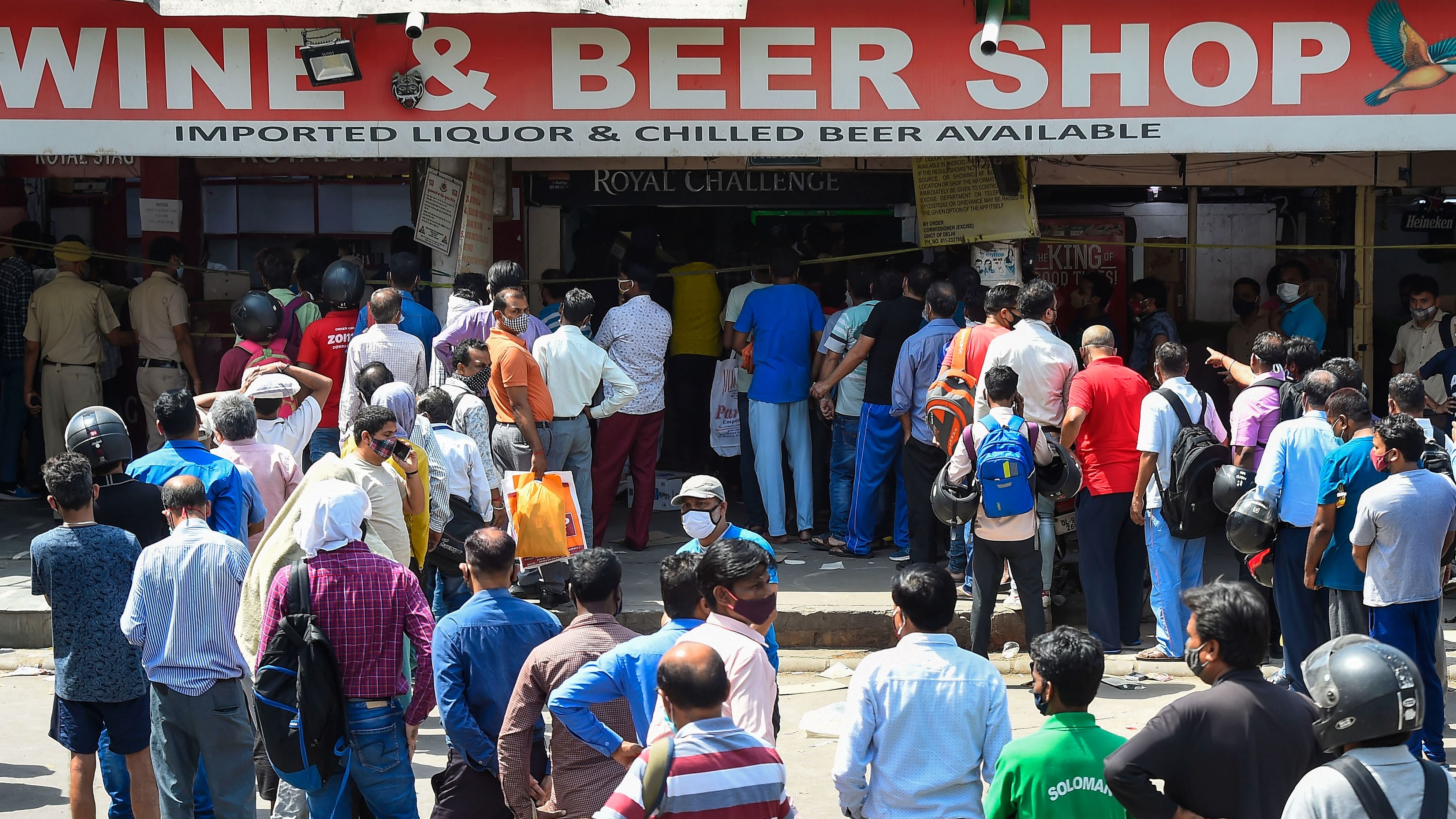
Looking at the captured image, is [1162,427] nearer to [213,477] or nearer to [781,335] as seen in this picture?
[781,335]

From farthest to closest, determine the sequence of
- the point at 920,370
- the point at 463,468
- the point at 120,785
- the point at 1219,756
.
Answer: the point at 920,370 < the point at 463,468 < the point at 120,785 < the point at 1219,756

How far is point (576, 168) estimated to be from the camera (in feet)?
33.9

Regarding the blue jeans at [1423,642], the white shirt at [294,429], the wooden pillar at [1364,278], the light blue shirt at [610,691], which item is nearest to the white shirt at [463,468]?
the white shirt at [294,429]

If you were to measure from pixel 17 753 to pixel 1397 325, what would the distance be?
9.67 m

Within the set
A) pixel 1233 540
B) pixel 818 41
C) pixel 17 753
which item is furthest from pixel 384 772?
pixel 818 41

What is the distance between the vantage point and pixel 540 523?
7.60 meters

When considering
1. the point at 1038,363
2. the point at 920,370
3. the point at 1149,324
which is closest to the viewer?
the point at 1038,363

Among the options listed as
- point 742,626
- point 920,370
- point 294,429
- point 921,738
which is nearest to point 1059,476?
point 920,370

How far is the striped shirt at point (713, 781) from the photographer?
3.32 meters

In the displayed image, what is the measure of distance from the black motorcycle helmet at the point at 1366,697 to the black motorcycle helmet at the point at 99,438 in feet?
14.8

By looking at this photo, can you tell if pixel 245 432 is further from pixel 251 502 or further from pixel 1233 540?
pixel 1233 540

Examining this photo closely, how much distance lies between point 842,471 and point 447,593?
2980 millimetres

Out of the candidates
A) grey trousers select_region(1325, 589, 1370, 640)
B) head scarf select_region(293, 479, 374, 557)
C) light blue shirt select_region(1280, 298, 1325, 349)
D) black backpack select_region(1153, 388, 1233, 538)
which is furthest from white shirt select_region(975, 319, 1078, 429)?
head scarf select_region(293, 479, 374, 557)

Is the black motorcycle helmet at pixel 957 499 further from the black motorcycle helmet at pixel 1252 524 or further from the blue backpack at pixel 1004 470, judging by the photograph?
the black motorcycle helmet at pixel 1252 524
